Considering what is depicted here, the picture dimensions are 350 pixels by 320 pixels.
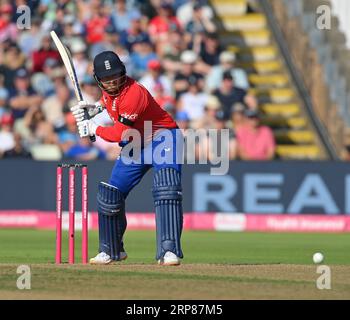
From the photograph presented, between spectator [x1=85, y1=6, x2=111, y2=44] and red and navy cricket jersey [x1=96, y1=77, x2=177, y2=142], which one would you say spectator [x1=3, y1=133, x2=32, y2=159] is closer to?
spectator [x1=85, y1=6, x2=111, y2=44]

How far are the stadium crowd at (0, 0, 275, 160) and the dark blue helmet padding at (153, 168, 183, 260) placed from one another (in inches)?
294

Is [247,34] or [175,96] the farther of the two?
[247,34]

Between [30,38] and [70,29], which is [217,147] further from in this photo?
[30,38]

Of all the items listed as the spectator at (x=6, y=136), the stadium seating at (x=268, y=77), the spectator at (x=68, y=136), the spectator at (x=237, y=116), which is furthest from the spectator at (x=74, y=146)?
the stadium seating at (x=268, y=77)

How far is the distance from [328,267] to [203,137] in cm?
719

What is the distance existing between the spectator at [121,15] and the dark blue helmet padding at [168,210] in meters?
9.70

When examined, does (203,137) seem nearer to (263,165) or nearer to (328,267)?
(263,165)

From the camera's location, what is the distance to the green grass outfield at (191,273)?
978cm

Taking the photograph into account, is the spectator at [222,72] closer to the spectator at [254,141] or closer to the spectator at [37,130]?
the spectator at [254,141]

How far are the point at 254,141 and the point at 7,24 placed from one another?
4.51m

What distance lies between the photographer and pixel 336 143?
2086 centimetres

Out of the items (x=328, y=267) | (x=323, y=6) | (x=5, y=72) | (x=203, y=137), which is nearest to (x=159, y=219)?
(x=328, y=267)

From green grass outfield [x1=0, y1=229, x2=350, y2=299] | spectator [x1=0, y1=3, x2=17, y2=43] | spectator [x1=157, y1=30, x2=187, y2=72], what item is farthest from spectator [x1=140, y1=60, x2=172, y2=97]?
green grass outfield [x1=0, y1=229, x2=350, y2=299]

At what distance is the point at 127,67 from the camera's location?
66.7ft
